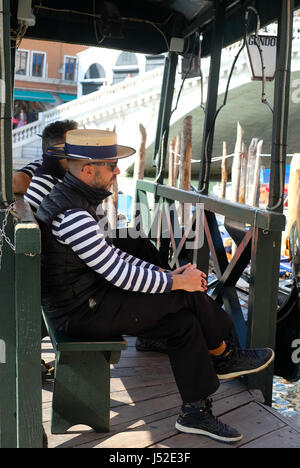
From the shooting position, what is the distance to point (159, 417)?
2.64 metres

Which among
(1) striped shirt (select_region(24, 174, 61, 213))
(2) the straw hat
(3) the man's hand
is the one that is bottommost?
(3) the man's hand

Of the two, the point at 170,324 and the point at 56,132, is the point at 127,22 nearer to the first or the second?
the point at 56,132

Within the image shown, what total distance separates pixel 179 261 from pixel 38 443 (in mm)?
2392

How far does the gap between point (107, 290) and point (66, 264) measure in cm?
21

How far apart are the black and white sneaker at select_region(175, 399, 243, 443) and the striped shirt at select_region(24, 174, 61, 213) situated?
118 centimetres

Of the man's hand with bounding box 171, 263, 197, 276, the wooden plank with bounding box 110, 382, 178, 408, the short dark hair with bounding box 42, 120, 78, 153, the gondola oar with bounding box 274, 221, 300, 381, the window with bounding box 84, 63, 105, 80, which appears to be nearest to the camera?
the man's hand with bounding box 171, 263, 197, 276

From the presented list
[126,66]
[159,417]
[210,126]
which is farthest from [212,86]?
[126,66]

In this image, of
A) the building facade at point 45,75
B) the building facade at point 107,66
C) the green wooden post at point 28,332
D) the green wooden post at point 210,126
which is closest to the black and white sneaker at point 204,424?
the green wooden post at point 28,332

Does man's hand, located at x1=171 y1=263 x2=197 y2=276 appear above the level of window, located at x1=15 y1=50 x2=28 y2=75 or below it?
below

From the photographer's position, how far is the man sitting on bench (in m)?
2.27

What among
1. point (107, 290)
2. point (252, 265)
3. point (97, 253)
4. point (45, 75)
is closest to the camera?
point (97, 253)

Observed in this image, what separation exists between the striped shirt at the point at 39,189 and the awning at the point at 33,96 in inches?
1302

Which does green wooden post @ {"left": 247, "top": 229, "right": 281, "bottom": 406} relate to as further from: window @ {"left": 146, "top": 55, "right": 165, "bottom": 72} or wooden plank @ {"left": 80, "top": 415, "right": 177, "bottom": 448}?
window @ {"left": 146, "top": 55, "right": 165, "bottom": 72}

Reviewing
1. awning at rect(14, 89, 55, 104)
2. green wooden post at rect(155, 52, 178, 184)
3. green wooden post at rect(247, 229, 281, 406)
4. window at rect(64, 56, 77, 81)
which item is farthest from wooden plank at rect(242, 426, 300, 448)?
window at rect(64, 56, 77, 81)
